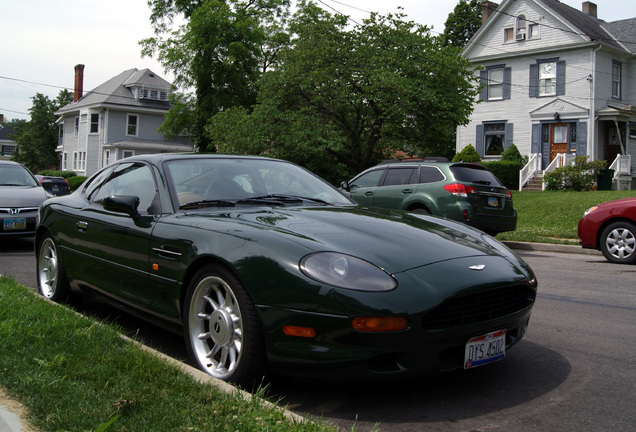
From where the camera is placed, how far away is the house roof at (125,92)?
50.4 metres

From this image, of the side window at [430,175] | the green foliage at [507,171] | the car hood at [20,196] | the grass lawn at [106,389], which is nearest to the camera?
the grass lawn at [106,389]

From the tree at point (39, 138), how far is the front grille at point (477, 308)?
6703 cm

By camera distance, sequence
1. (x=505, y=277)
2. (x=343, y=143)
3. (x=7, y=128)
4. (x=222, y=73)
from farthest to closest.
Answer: (x=7, y=128)
(x=222, y=73)
(x=343, y=143)
(x=505, y=277)

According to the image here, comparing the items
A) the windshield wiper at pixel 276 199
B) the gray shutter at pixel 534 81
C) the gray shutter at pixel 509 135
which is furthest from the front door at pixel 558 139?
the windshield wiper at pixel 276 199

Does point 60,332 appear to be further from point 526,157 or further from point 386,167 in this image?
point 526,157

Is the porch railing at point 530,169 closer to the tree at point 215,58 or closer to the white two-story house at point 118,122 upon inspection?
the tree at point 215,58

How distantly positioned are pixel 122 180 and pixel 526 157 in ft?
88.1

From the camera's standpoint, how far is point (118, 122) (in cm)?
5047

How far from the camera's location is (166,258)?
3.96 meters

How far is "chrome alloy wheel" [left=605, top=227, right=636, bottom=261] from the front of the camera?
9.64 metres

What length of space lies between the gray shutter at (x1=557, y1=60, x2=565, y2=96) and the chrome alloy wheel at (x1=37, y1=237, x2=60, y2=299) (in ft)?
92.2

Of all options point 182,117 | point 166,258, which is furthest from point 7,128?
point 166,258

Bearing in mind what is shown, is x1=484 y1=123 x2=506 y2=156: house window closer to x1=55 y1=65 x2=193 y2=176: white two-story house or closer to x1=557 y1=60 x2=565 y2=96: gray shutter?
x1=557 y1=60 x2=565 y2=96: gray shutter

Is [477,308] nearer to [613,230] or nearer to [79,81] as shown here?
[613,230]
